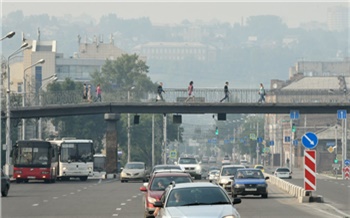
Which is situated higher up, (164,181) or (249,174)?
(164,181)

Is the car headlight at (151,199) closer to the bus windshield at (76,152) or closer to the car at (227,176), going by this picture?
the car at (227,176)

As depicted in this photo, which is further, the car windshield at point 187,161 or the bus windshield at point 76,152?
the car windshield at point 187,161

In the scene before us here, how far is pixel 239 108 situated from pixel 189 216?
6962cm

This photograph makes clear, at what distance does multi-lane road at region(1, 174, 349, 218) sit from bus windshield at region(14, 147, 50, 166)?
15.0 m

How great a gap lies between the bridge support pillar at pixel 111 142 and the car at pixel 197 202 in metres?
69.5

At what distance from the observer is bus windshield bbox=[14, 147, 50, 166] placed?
76062mm

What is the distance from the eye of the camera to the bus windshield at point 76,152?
8438 centimetres

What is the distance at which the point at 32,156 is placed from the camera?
76.5m

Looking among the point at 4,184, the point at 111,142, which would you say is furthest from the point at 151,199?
the point at 111,142

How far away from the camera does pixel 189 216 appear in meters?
27.0

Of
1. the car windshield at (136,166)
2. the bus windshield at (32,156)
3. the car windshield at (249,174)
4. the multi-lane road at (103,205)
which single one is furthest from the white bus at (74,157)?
the car windshield at (249,174)

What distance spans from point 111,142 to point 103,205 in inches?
2104

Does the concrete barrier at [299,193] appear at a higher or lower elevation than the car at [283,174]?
higher

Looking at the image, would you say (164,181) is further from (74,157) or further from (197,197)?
(74,157)
